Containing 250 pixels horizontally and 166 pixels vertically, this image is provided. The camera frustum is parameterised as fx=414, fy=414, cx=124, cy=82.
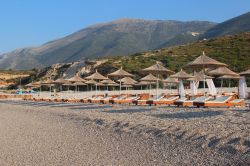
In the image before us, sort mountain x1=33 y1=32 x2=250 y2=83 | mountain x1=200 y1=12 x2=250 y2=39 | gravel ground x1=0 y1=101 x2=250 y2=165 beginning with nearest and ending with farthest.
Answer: gravel ground x1=0 y1=101 x2=250 y2=165, mountain x1=33 y1=32 x2=250 y2=83, mountain x1=200 y1=12 x2=250 y2=39

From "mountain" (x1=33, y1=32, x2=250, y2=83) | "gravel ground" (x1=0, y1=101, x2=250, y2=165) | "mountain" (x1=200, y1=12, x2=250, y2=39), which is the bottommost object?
"gravel ground" (x1=0, y1=101, x2=250, y2=165)

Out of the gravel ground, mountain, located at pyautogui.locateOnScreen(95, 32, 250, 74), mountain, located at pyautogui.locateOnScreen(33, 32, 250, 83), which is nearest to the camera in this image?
the gravel ground

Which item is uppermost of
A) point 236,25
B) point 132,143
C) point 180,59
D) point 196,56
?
point 236,25

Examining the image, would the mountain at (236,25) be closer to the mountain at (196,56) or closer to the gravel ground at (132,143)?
the mountain at (196,56)

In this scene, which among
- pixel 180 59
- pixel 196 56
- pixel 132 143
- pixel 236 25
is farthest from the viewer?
pixel 236 25

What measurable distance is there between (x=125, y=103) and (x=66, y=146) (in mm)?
12112

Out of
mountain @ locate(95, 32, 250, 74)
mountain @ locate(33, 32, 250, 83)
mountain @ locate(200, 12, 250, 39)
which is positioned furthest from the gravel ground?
mountain @ locate(200, 12, 250, 39)

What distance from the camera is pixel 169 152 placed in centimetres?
803

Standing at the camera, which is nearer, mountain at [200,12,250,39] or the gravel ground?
the gravel ground

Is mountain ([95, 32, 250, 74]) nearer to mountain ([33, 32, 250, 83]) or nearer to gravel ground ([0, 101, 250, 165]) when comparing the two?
mountain ([33, 32, 250, 83])

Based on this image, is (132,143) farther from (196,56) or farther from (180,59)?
(180,59)

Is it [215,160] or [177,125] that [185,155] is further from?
[177,125]

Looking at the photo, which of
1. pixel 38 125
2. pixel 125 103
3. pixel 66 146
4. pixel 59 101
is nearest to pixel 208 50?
pixel 59 101

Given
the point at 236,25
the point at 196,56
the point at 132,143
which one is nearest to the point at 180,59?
the point at 196,56
